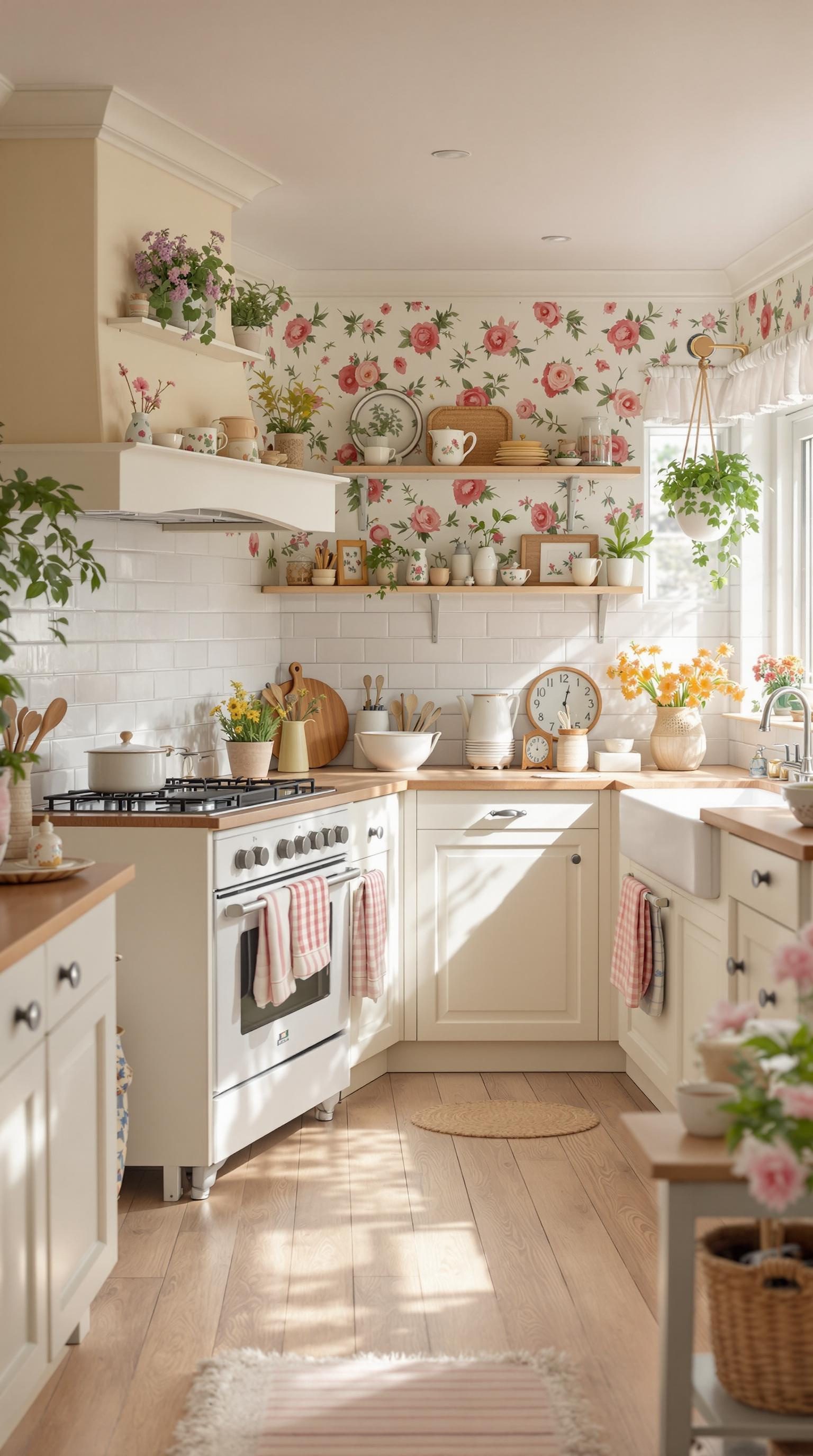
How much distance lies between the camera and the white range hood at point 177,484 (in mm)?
3275

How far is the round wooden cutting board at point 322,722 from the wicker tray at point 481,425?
96cm

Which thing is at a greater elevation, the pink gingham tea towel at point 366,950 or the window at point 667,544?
the window at point 667,544

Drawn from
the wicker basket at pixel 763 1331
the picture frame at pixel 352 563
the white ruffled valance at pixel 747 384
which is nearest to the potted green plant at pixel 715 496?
the white ruffled valance at pixel 747 384

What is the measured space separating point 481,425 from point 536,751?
4.14ft

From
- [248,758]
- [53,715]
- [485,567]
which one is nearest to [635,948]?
[248,758]

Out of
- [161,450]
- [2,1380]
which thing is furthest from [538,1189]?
[161,450]

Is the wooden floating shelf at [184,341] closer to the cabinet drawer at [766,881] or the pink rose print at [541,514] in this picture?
the pink rose print at [541,514]

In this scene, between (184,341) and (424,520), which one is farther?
(424,520)

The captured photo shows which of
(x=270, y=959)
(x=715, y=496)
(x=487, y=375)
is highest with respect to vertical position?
(x=487, y=375)

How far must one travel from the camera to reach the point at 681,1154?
1783 mm

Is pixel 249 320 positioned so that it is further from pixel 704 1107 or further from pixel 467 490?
pixel 704 1107

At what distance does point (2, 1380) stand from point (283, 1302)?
0.96 meters

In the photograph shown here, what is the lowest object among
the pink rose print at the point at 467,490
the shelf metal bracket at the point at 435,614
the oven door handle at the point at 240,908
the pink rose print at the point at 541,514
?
the oven door handle at the point at 240,908

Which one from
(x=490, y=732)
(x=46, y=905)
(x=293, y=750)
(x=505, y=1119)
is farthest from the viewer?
(x=490, y=732)
